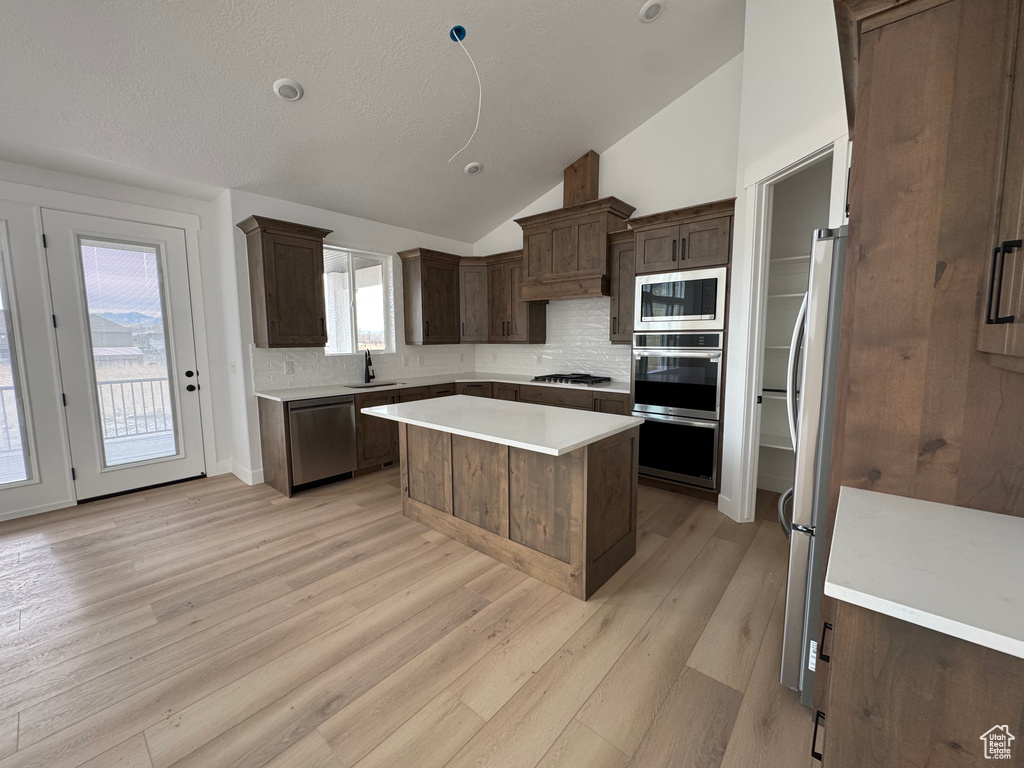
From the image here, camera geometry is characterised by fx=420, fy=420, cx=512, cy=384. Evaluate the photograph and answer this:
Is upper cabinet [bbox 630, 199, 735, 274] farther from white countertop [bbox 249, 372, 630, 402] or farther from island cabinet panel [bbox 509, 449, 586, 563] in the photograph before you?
island cabinet panel [bbox 509, 449, 586, 563]

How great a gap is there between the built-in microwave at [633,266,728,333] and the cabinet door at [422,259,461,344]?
2.48 metres

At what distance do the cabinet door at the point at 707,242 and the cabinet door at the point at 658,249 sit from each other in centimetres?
6

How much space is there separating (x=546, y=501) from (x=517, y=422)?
462mm

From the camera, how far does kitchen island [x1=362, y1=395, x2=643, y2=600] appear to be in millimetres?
2162

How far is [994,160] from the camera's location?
3.13 ft

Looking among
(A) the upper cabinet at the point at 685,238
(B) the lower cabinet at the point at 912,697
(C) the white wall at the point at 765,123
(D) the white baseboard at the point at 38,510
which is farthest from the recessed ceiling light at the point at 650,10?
(D) the white baseboard at the point at 38,510

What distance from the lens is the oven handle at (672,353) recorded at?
326 centimetres

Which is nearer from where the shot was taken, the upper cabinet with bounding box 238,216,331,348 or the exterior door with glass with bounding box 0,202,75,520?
the exterior door with glass with bounding box 0,202,75,520

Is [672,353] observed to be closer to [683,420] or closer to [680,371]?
[680,371]

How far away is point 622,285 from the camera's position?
4074mm

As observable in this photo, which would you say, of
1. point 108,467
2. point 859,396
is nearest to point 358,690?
point 859,396

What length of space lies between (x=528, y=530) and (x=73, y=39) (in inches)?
143

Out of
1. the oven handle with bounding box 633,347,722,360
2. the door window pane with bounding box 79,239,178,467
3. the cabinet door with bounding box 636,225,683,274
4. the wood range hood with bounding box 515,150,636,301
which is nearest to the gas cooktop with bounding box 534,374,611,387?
the oven handle with bounding box 633,347,722,360

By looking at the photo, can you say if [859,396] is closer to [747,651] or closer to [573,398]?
[747,651]
